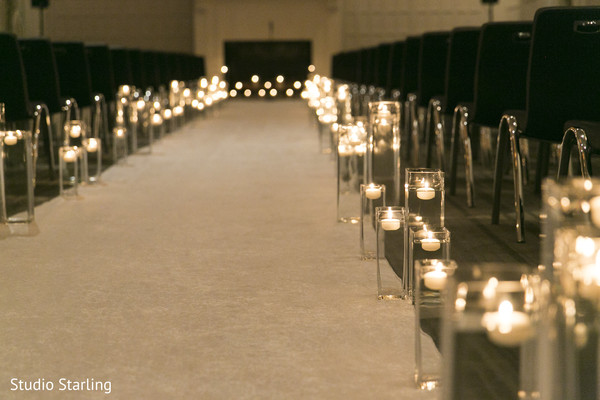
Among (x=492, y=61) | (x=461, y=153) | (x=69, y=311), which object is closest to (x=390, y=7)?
(x=461, y=153)

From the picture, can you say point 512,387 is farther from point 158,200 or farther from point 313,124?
point 313,124

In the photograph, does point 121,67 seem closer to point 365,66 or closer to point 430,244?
point 365,66

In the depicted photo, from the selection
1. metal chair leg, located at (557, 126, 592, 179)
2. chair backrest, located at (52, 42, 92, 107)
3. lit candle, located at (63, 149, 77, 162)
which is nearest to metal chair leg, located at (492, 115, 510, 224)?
metal chair leg, located at (557, 126, 592, 179)

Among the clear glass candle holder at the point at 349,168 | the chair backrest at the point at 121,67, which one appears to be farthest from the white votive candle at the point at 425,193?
the chair backrest at the point at 121,67

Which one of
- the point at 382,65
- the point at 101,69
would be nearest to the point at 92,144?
the point at 101,69

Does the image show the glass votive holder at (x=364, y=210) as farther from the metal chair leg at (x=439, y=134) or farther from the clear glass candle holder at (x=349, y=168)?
the metal chair leg at (x=439, y=134)

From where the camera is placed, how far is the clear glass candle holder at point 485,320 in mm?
1123

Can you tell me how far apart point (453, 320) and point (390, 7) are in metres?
16.3

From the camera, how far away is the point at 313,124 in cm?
964

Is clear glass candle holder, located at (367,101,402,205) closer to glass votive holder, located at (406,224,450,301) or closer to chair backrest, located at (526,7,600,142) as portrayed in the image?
chair backrest, located at (526,7,600,142)

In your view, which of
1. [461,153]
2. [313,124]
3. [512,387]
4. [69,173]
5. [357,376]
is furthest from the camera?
[313,124]

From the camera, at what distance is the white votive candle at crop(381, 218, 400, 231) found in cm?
234

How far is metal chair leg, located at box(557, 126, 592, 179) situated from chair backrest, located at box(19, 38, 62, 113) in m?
3.06

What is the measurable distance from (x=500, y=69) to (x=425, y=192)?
141 centimetres
